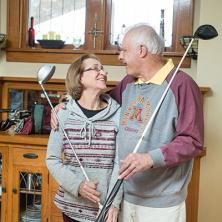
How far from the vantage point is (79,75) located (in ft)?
6.36

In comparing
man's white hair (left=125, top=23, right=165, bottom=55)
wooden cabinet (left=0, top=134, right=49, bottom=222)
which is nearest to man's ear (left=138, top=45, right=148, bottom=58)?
man's white hair (left=125, top=23, right=165, bottom=55)

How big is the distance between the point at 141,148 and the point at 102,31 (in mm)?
1692

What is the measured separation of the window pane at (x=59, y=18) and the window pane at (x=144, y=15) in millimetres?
247

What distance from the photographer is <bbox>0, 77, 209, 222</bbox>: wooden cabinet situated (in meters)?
2.79

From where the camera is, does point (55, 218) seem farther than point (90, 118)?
Yes

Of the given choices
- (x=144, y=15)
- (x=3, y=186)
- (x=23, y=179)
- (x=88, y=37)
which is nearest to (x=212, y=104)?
(x=144, y=15)

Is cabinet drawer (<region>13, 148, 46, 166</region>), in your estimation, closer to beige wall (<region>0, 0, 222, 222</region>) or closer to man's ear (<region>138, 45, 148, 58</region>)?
beige wall (<region>0, 0, 222, 222</region>)

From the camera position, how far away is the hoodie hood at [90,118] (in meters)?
1.86

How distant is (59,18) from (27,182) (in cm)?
131

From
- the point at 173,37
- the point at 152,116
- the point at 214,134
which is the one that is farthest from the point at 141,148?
the point at 173,37

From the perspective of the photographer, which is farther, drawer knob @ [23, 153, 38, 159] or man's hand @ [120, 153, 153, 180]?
drawer knob @ [23, 153, 38, 159]

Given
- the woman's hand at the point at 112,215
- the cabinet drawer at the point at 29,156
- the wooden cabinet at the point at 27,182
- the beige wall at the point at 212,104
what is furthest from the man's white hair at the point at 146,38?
the cabinet drawer at the point at 29,156

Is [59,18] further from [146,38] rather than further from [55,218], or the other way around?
[146,38]

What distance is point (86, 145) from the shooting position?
187 cm
